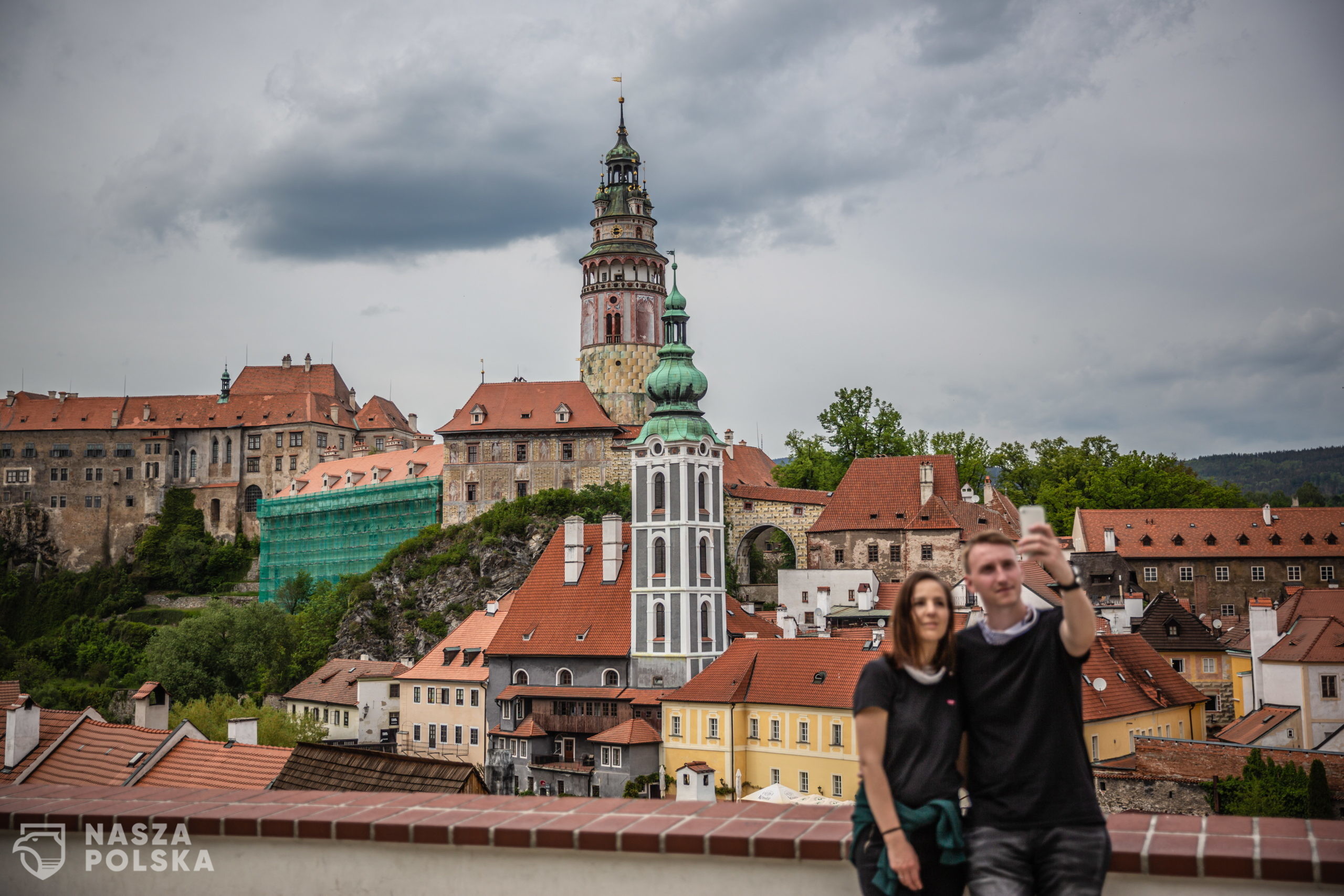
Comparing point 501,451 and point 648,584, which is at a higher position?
point 501,451

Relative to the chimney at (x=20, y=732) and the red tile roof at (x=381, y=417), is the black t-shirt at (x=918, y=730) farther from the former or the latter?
the red tile roof at (x=381, y=417)

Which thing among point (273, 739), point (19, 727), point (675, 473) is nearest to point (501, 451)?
point (675, 473)

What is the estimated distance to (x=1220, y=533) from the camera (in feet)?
169

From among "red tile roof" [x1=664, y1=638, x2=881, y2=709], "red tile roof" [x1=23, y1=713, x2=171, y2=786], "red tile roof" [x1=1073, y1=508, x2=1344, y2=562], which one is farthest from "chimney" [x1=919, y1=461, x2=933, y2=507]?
"red tile roof" [x1=23, y1=713, x2=171, y2=786]

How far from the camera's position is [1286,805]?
25.6 m

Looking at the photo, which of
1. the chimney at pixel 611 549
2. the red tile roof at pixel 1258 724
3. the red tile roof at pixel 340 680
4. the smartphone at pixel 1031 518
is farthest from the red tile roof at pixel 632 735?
the smartphone at pixel 1031 518

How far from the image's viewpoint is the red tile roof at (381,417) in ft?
273

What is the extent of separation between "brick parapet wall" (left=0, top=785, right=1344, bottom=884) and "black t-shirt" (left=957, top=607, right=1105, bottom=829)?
499 millimetres

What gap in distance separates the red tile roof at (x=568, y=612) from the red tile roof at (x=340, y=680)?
26.5ft

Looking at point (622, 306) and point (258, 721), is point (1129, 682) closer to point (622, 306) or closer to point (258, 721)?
point (258, 721)

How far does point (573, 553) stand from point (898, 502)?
13.6 meters

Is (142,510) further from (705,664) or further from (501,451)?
(705,664)

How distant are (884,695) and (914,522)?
45.9m

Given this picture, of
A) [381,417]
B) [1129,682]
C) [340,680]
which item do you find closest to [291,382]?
[381,417]
